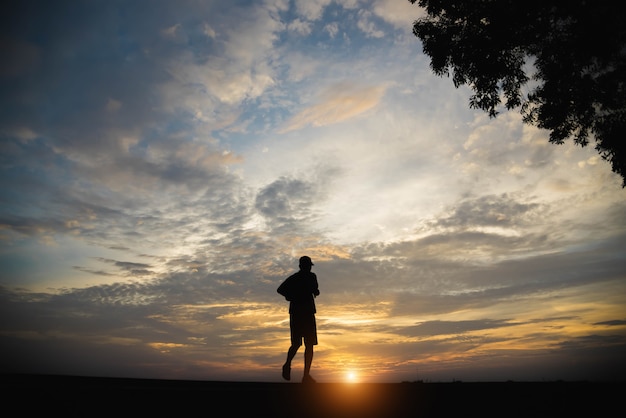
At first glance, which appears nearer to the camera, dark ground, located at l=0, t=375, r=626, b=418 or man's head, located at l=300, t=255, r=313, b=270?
dark ground, located at l=0, t=375, r=626, b=418

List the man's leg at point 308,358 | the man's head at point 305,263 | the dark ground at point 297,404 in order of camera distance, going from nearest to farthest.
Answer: the dark ground at point 297,404 → the man's leg at point 308,358 → the man's head at point 305,263

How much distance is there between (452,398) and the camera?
506 centimetres

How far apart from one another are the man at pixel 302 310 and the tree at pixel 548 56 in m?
8.09

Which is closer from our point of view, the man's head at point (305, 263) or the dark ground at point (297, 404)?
the dark ground at point (297, 404)

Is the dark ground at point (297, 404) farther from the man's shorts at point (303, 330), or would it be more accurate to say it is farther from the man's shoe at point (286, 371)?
the man's shoe at point (286, 371)

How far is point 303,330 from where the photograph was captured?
341 inches

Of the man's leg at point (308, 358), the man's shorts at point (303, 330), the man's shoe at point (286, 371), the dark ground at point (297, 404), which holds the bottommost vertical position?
the dark ground at point (297, 404)

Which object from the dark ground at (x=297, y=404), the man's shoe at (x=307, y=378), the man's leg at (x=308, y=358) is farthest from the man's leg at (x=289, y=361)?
the dark ground at (x=297, y=404)

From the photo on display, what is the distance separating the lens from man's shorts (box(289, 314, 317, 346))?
341 inches

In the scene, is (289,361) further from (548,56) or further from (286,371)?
(548,56)

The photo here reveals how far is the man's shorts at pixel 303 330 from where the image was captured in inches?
341

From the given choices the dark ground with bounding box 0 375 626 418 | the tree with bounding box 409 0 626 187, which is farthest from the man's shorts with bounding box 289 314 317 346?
the tree with bounding box 409 0 626 187

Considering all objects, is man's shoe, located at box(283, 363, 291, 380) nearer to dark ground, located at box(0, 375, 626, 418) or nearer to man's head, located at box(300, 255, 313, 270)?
man's head, located at box(300, 255, 313, 270)

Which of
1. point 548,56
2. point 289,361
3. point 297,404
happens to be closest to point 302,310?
point 289,361
